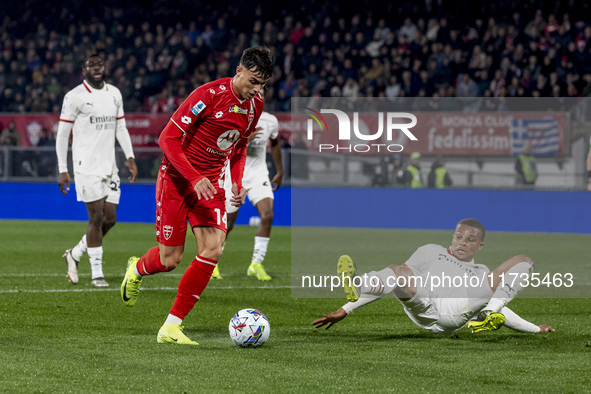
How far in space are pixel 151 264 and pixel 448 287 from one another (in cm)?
205

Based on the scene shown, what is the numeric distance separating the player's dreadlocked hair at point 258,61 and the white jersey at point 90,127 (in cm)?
352

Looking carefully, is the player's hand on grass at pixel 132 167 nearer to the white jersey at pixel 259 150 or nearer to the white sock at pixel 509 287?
the white jersey at pixel 259 150

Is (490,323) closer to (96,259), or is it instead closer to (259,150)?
(96,259)

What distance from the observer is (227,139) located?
6.13 m

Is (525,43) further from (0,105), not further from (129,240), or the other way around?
(0,105)

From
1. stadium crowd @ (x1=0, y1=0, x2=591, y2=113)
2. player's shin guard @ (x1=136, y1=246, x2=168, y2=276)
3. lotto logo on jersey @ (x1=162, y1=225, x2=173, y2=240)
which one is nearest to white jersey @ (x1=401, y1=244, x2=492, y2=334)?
lotto logo on jersey @ (x1=162, y1=225, x2=173, y2=240)

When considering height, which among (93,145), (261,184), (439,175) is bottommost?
(439,175)

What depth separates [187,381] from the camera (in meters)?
4.64

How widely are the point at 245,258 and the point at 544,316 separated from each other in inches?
A: 220

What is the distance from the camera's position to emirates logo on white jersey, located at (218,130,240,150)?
240 inches

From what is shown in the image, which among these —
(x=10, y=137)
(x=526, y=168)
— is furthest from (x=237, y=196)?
(x=10, y=137)

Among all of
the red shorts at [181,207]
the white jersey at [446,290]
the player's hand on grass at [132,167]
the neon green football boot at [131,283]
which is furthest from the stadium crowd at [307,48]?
the red shorts at [181,207]

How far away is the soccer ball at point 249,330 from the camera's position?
5.71m

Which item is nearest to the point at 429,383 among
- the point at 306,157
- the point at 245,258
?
the point at 245,258
